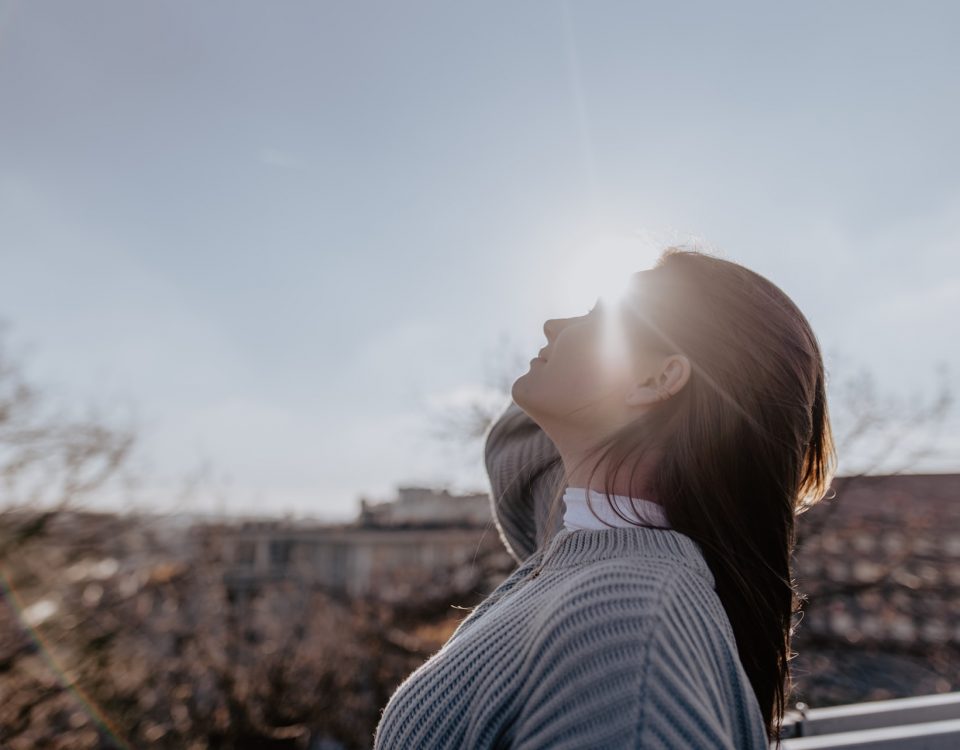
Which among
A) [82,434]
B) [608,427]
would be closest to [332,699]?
[82,434]

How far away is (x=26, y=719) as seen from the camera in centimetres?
364

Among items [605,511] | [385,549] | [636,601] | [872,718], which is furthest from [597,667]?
[385,549]

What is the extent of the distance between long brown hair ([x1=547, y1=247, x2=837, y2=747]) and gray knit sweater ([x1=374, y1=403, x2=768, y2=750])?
0.23ft

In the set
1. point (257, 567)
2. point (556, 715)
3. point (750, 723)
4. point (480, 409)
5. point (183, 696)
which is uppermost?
point (556, 715)

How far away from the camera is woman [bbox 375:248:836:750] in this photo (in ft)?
2.05

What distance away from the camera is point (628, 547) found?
83cm

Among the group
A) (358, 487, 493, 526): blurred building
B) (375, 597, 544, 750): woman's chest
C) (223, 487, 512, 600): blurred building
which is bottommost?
(223, 487, 512, 600): blurred building

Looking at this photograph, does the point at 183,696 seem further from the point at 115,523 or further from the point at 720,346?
the point at 720,346

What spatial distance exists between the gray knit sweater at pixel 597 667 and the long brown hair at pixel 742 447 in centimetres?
7

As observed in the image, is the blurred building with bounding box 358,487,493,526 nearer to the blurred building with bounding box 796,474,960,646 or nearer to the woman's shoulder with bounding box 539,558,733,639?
the blurred building with bounding box 796,474,960,646

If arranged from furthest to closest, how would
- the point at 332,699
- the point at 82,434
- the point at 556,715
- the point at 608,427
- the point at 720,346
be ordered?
the point at 82,434, the point at 332,699, the point at 608,427, the point at 720,346, the point at 556,715

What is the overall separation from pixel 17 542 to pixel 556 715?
184 inches

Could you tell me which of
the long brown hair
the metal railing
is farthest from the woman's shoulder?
the metal railing

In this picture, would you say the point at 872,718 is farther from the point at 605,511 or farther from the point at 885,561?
the point at 885,561
